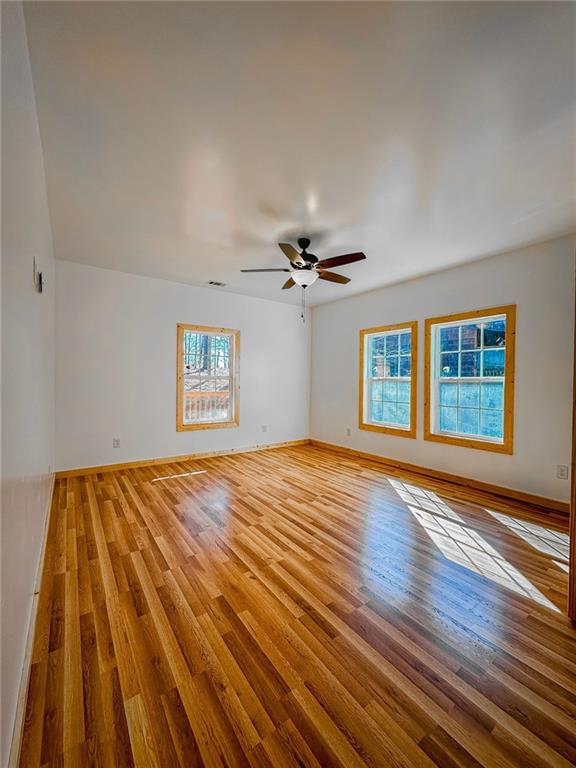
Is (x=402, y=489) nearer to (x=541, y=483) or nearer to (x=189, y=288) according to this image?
(x=541, y=483)

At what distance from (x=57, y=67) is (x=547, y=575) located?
13.4 feet

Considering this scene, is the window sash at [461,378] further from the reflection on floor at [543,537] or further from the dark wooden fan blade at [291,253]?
the dark wooden fan blade at [291,253]

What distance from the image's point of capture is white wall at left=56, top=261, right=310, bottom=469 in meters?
4.09

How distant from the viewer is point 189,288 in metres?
5.02

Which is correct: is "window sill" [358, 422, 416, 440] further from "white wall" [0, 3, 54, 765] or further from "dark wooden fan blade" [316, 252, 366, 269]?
"white wall" [0, 3, 54, 765]

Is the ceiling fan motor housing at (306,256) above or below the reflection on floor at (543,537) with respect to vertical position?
above

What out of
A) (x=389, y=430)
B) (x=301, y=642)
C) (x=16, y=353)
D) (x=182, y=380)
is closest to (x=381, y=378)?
(x=389, y=430)

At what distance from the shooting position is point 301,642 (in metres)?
1.56

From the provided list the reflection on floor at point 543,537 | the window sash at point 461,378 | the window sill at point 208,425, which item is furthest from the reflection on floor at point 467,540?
the window sill at point 208,425

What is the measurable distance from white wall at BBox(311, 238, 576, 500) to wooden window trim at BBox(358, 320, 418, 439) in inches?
3.2

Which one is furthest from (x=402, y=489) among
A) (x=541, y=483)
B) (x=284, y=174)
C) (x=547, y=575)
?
(x=284, y=174)

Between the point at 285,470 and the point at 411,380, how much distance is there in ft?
7.32

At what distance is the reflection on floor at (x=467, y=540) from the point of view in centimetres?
206

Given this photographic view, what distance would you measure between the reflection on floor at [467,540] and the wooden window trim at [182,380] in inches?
120
